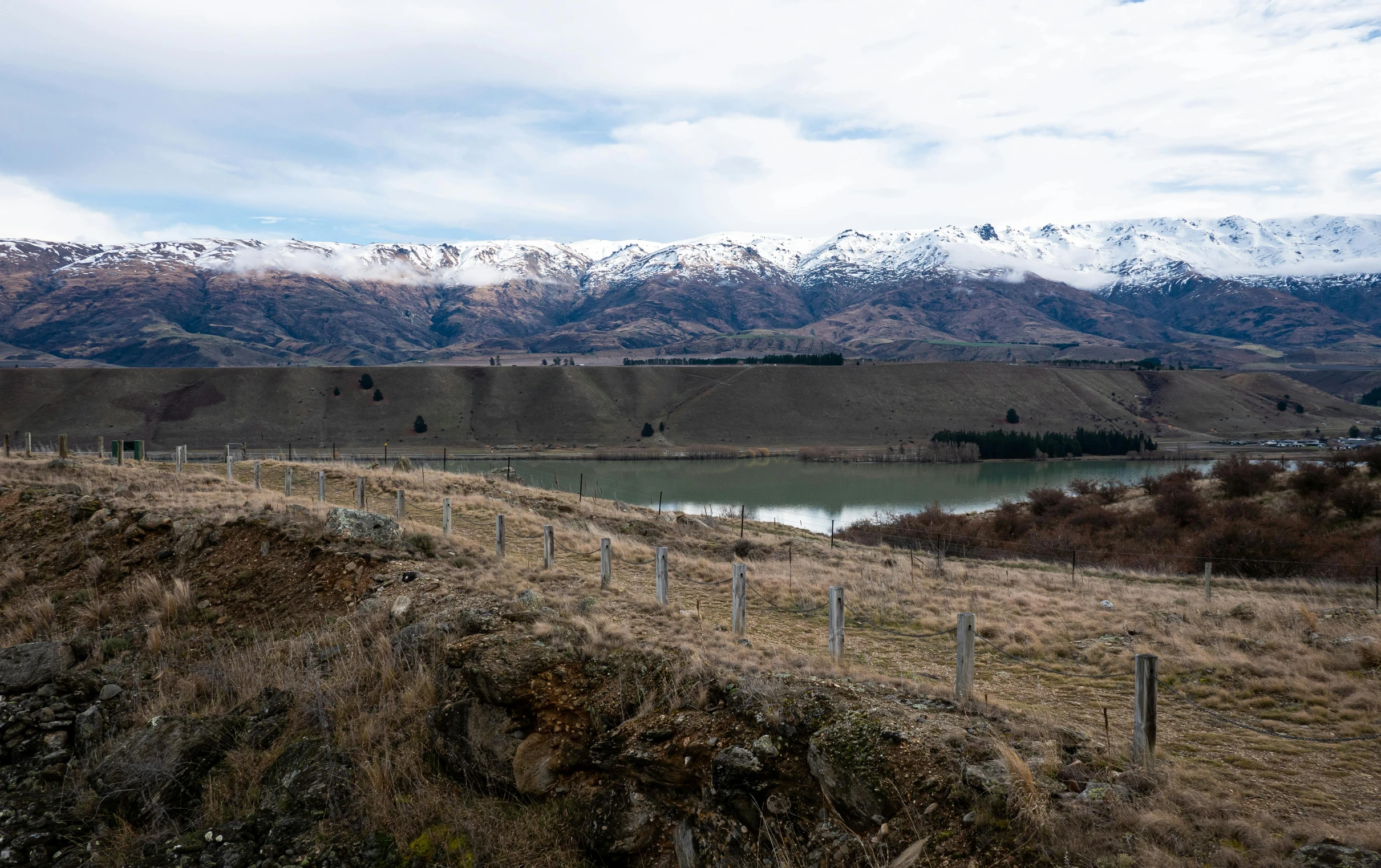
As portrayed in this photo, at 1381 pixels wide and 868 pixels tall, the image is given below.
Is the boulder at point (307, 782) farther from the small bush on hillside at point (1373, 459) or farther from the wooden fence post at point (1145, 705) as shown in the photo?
the small bush on hillside at point (1373, 459)

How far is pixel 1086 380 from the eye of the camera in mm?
126438

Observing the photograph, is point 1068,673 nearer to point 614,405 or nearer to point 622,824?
point 622,824

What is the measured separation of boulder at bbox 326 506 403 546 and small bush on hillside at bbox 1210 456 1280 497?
33936mm

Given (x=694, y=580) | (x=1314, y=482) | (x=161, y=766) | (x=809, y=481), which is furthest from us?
(x=809, y=481)

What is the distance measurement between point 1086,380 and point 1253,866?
137724 mm

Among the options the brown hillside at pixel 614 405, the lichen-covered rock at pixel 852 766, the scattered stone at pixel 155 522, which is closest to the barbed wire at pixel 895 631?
the lichen-covered rock at pixel 852 766

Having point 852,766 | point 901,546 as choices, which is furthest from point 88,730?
point 901,546

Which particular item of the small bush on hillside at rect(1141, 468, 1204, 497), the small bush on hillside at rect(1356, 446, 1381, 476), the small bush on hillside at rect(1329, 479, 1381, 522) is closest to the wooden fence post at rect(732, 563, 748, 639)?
the small bush on hillside at rect(1329, 479, 1381, 522)

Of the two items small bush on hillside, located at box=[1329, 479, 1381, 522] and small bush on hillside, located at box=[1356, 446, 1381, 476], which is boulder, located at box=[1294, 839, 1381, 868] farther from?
small bush on hillside, located at box=[1356, 446, 1381, 476]

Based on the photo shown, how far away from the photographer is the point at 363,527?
11422 millimetres

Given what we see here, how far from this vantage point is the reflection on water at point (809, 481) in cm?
4781

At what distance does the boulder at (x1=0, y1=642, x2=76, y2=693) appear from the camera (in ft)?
25.0

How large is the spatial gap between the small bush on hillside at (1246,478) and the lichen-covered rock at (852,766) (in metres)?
33.9

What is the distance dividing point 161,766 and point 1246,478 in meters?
37.8
